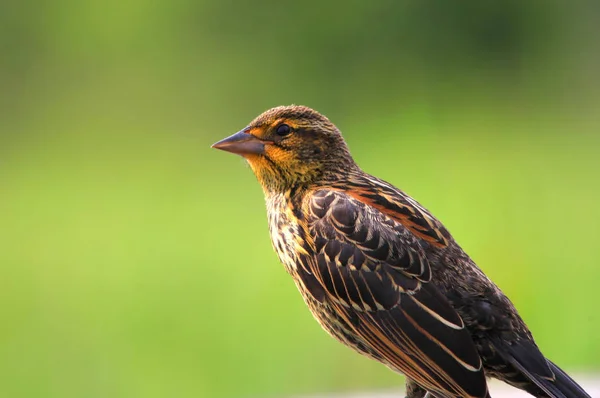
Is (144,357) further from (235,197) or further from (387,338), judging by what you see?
(387,338)

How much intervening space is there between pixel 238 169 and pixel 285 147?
581 cm

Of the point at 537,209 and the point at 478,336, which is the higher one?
the point at 537,209

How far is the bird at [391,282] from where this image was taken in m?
4.00

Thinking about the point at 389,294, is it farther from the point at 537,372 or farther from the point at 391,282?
the point at 537,372

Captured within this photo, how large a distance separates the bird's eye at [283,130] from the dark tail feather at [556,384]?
1355mm

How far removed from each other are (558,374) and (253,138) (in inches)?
62.2

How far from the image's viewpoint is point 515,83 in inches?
470

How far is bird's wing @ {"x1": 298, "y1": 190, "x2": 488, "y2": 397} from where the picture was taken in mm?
3975

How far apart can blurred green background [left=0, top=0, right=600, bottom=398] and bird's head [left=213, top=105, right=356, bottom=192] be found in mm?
2377

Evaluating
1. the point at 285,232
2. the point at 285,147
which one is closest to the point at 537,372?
the point at 285,232

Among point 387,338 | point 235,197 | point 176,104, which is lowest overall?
point 387,338

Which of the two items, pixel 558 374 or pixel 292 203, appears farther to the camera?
pixel 292 203

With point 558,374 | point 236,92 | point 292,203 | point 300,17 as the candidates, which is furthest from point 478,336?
point 300,17

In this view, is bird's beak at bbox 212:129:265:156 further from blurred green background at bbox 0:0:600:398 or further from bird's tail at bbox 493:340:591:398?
blurred green background at bbox 0:0:600:398
